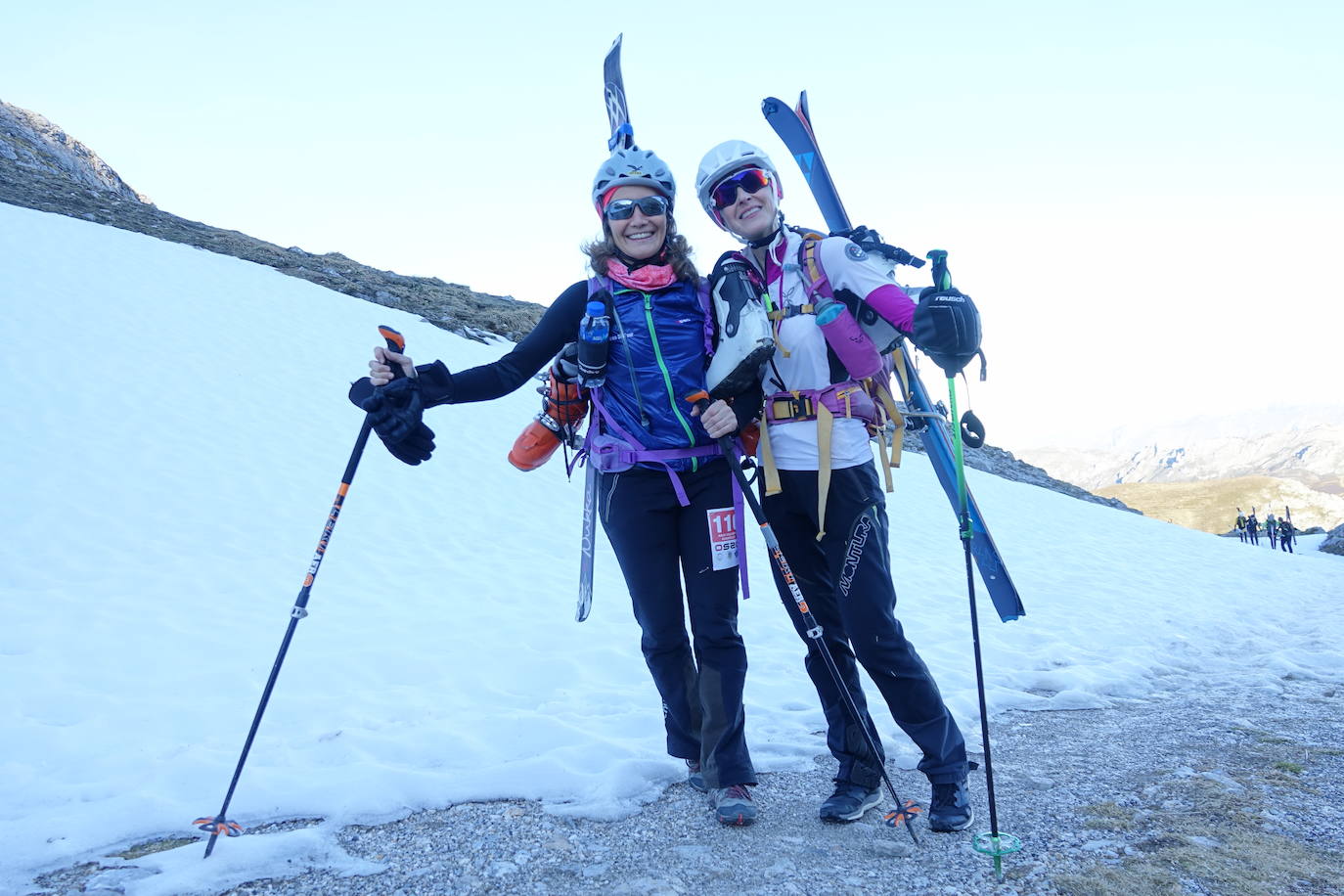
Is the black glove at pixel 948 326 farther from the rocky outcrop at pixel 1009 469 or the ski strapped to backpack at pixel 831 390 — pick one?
the rocky outcrop at pixel 1009 469

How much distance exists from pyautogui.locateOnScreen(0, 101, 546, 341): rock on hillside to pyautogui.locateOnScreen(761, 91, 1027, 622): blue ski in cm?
1799

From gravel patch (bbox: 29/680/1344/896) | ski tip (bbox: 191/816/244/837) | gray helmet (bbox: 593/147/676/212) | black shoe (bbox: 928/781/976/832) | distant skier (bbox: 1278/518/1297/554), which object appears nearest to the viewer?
gravel patch (bbox: 29/680/1344/896)

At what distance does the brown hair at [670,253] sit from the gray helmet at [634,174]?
0.45 ft

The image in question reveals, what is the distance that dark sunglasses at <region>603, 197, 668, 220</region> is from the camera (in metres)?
3.77

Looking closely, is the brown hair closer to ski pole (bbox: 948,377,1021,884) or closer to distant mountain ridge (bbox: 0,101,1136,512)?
ski pole (bbox: 948,377,1021,884)

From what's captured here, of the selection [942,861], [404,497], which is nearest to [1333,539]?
[404,497]

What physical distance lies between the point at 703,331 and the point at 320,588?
213 inches

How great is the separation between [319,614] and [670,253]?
481 centimetres

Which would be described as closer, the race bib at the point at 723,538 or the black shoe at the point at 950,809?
the black shoe at the point at 950,809

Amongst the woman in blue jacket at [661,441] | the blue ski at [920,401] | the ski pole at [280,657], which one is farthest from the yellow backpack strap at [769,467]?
the ski pole at [280,657]

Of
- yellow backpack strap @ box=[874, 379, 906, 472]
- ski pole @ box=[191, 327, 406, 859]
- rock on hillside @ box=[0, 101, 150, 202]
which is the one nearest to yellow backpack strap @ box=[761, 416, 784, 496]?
yellow backpack strap @ box=[874, 379, 906, 472]

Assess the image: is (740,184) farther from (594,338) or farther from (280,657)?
(280,657)

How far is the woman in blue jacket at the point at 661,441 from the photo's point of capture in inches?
142

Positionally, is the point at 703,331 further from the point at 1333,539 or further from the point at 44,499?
the point at 1333,539
